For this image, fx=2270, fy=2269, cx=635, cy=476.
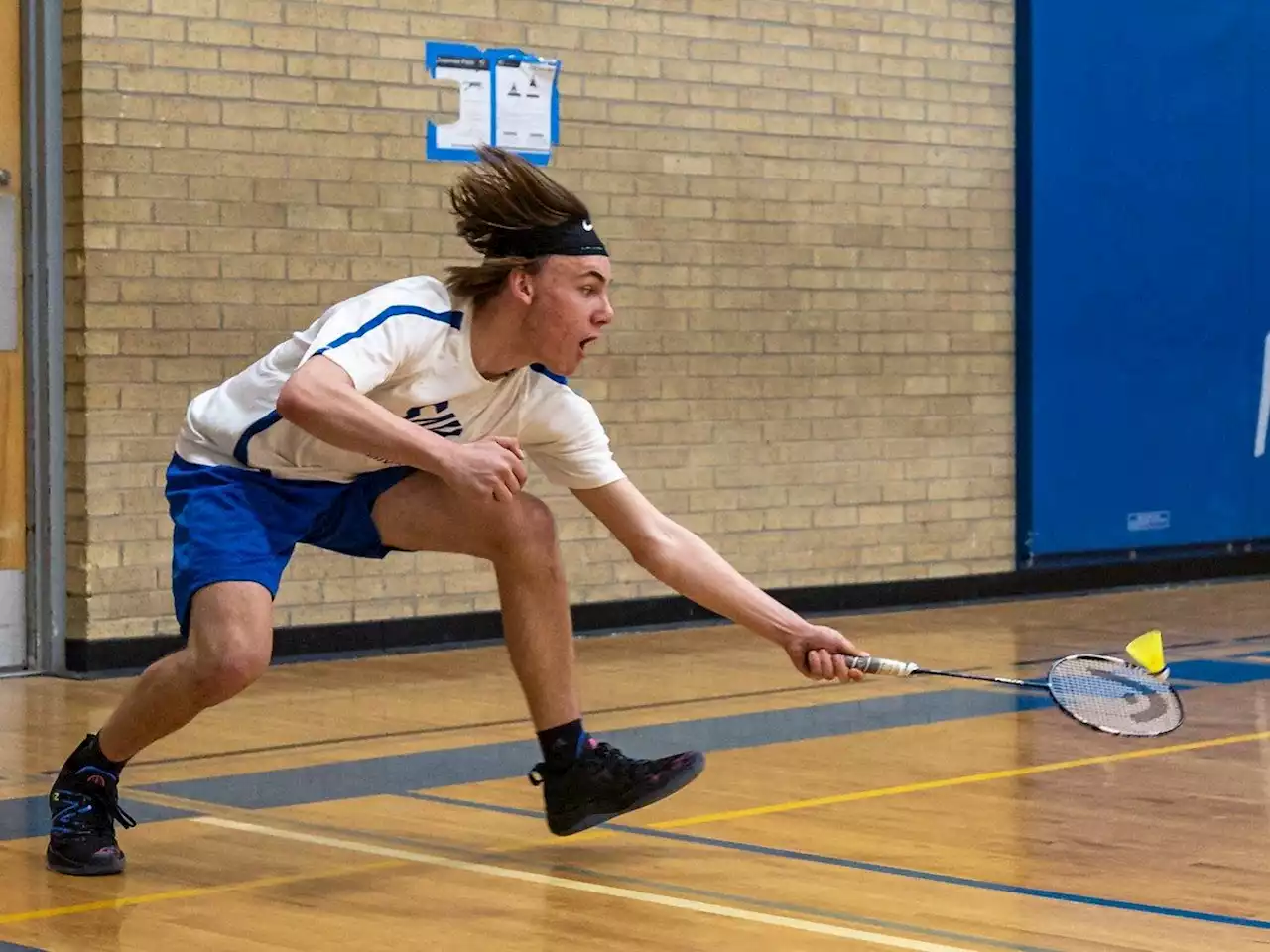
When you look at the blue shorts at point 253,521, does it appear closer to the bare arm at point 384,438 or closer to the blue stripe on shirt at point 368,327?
the blue stripe on shirt at point 368,327

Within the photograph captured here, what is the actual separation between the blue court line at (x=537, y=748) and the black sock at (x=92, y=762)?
2.42 feet

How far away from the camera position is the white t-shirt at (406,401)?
466 cm

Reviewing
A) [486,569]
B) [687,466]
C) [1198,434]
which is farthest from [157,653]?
[1198,434]

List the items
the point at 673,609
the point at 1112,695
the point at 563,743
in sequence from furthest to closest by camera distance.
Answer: the point at 673,609 → the point at 563,743 → the point at 1112,695

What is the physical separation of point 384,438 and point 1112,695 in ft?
5.43

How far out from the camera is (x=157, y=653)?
27.1 ft

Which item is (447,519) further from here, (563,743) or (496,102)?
(496,102)

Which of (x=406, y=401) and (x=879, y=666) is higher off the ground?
(x=406, y=401)

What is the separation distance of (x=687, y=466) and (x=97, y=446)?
2.68m

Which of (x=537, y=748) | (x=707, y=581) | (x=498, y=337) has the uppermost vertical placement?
(x=498, y=337)

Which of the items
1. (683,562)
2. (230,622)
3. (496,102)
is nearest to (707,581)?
(683,562)

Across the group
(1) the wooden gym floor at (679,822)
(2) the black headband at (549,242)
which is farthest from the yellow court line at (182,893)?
(2) the black headband at (549,242)

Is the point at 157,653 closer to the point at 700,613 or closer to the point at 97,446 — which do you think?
the point at 97,446

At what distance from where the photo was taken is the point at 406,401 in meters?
4.75
